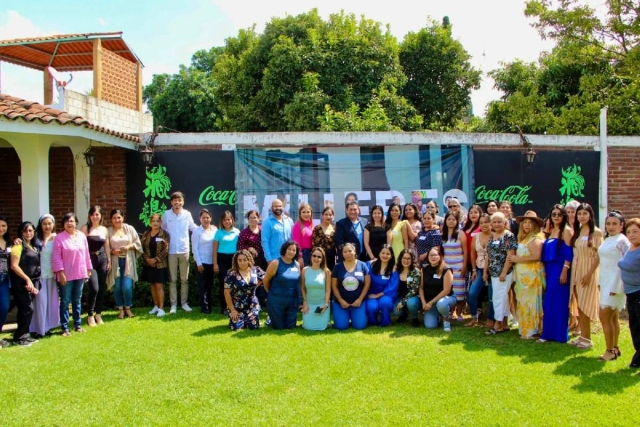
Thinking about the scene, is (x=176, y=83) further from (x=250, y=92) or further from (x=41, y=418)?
(x=41, y=418)

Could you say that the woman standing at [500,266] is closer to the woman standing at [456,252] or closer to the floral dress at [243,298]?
the woman standing at [456,252]

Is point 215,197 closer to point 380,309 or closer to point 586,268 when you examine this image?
point 380,309

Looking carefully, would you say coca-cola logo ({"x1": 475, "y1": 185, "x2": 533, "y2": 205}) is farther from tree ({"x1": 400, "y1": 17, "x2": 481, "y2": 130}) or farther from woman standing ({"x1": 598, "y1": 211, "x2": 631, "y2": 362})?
tree ({"x1": 400, "y1": 17, "x2": 481, "y2": 130})

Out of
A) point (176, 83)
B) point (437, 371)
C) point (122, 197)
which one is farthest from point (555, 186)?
point (176, 83)

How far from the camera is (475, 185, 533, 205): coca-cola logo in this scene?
31.3ft

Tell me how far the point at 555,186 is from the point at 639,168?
161 cm

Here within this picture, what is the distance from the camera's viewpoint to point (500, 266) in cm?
655

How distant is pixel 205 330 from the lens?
677cm

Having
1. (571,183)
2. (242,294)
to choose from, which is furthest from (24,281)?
(571,183)

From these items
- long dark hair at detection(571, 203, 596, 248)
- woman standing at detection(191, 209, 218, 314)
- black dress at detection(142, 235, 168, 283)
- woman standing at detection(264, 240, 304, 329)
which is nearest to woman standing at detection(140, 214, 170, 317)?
black dress at detection(142, 235, 168, 283)

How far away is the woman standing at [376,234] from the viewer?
738 cm

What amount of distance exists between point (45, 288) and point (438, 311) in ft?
15.7

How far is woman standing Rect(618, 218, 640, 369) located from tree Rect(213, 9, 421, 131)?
1216 centimetres

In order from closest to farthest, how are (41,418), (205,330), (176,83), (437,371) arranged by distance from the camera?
(41,418)
(437,371)
(205,330)
(176,83)
